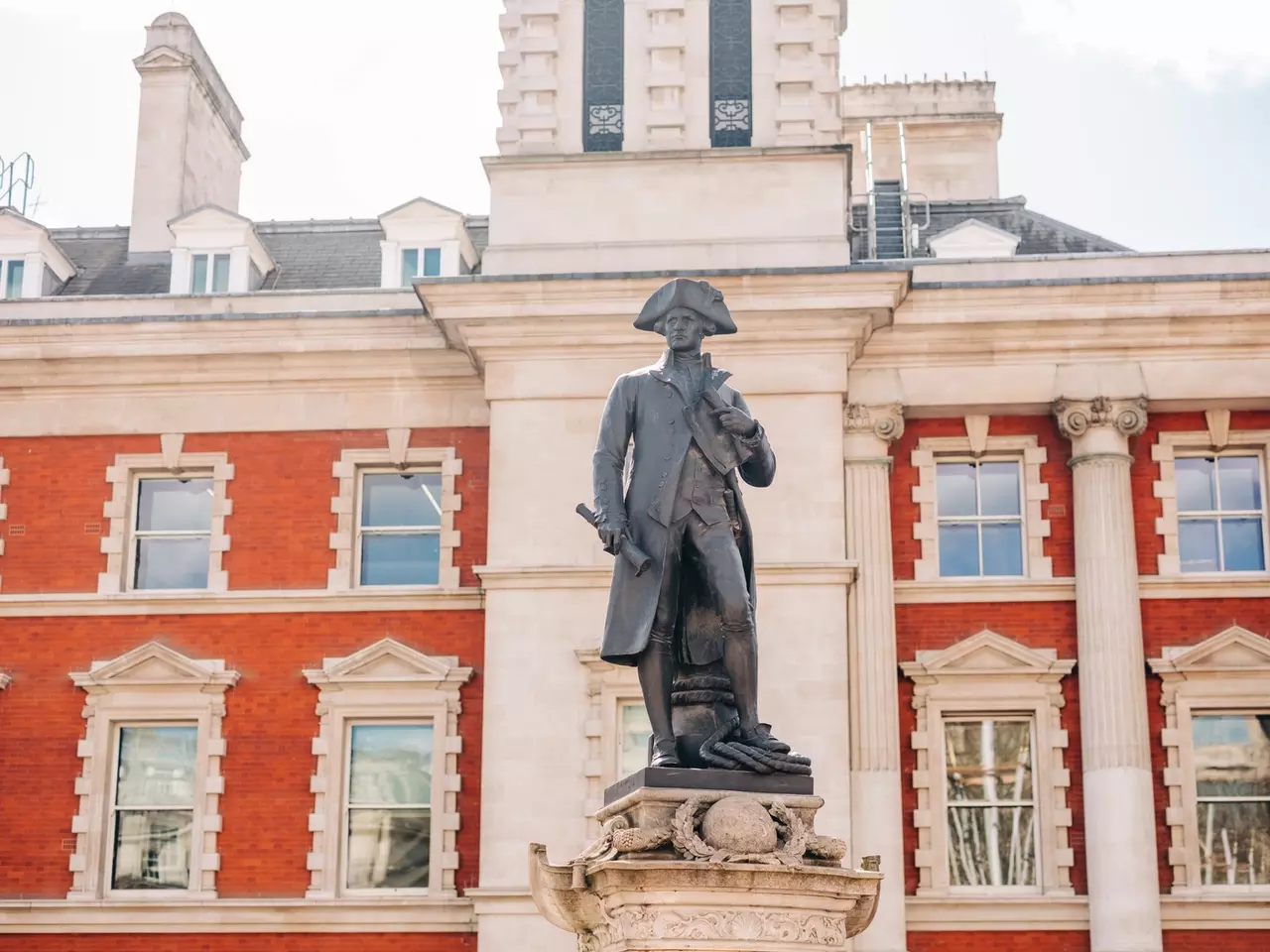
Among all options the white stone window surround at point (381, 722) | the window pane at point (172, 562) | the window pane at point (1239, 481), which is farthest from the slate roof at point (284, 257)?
the window pane at point (1239, 481)

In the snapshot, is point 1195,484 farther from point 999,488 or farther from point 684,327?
point 684,327

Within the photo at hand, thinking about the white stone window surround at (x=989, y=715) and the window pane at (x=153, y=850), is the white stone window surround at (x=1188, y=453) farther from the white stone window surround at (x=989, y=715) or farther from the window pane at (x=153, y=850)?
the window pane at (x=153, y=850)

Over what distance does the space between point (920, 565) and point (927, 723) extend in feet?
5.48

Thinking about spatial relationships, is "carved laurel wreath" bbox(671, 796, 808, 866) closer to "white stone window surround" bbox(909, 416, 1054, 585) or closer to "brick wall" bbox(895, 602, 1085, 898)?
"brick wall" bbox(895, 602, 1085, 898)

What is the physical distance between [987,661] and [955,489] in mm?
1959

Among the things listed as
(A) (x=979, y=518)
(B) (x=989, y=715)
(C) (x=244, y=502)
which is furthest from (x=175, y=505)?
(B) (x=989, y=715)

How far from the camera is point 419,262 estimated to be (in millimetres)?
25266

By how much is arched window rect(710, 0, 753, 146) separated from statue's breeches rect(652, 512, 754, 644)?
13.1 meters

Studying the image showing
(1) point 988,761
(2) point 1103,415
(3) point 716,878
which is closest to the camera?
(3) point 716,878

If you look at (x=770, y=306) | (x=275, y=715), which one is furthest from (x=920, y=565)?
(x=275, y=715)

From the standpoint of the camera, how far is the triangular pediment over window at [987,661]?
2186cm

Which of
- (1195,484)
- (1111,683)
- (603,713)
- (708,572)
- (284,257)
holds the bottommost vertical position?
(708,572)

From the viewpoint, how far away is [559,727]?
21094mm

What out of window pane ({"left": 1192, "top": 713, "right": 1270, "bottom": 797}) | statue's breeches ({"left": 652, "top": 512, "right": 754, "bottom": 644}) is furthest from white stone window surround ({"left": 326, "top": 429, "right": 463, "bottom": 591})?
statue's breeches ({"left": 652, "top": 512, "right": 754, "bottom": 644})
